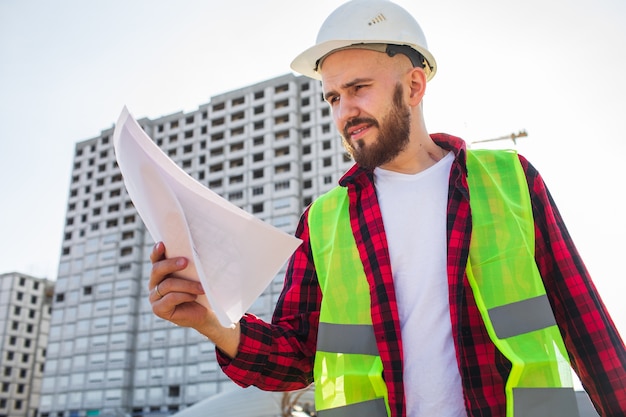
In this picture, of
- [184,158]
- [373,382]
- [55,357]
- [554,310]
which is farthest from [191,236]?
[55,357]

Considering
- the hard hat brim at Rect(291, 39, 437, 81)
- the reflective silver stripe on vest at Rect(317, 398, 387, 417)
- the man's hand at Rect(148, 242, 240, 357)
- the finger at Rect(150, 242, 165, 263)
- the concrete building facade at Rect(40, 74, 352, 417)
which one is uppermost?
the concrete building facade at Rect(40, 74, 352, 417)

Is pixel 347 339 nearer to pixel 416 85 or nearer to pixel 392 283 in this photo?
pixel 392 283

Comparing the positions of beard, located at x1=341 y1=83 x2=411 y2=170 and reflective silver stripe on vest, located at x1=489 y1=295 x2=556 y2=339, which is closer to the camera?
reflective silver stripe on vest, located at x1=489 y1=295 x2=556 y2=339

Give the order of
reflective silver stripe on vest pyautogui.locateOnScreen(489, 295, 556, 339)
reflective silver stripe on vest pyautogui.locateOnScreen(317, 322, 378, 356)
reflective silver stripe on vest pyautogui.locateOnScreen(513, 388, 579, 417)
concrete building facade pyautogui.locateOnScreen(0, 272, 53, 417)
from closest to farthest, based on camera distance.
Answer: reflective silver stripe on vest pyautogui.locateOnScreen(513, 388, 579, 417), reflective silver stripe on vest pyautogui.locateOnScreen(489, 295, 556, 339), reflective silver stripe on vest pyautogui.locateOnScreen(317, 322, 378, 356), concrete building facade pyautogui.locateOnScreen(0, 272, 53, 417)

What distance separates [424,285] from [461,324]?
188 mm

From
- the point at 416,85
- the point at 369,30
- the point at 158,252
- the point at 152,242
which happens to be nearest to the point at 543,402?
the point at 158,252

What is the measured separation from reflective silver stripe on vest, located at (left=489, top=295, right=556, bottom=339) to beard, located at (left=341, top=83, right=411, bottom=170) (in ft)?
2.37

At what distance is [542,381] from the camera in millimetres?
1462

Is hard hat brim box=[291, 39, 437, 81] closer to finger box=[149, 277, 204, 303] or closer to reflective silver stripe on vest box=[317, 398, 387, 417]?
finger box=[149, 277, 204, 303]

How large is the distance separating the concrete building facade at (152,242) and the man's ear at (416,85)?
5087 centimetres

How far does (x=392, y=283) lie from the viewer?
1.75 m

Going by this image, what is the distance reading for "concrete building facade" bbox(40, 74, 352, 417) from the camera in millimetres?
57250

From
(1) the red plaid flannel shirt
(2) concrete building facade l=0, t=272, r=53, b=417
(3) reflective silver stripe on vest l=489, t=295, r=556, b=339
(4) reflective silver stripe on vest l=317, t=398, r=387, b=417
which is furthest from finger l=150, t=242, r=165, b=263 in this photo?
(2) concrete building facade l=0, t=272, r=53, b=417

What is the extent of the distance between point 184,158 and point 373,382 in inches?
2677
